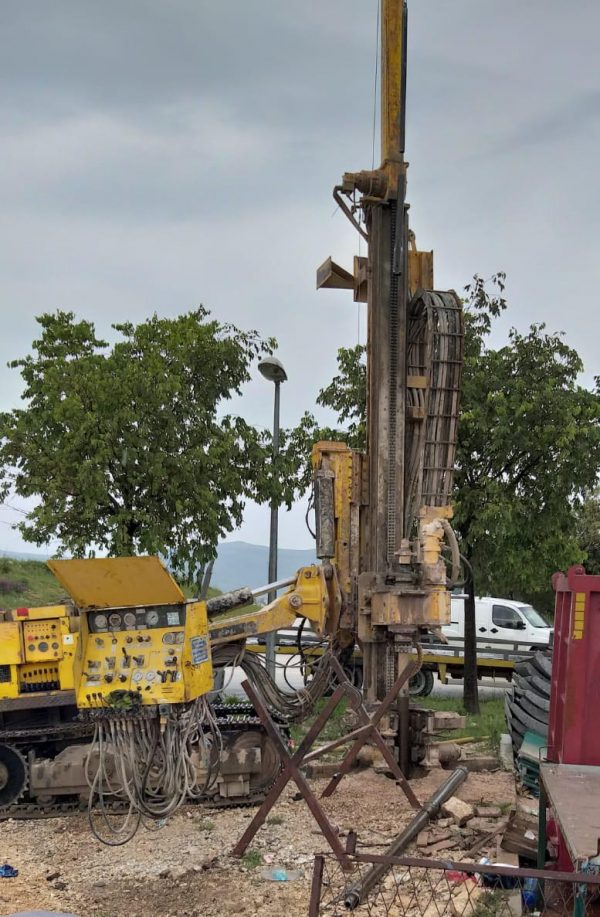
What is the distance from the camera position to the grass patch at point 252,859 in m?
7.35

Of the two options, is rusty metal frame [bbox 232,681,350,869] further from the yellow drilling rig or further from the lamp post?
the lamp post

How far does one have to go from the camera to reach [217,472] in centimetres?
1319

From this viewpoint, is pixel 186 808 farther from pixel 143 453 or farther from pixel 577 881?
pixel 577 881

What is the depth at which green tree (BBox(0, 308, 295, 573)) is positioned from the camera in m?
12.2

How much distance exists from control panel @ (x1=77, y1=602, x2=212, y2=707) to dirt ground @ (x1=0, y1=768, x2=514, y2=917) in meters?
1.31

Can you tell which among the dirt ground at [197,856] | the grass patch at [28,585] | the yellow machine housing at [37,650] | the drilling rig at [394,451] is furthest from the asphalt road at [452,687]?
the grass patch at [28,585]

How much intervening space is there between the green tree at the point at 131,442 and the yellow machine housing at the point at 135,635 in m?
4.20

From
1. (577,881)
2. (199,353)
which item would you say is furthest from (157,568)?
(199,353)

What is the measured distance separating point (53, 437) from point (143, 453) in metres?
1.30

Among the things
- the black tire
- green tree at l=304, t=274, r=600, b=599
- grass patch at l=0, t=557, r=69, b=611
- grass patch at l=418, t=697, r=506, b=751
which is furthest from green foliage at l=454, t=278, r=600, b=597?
grass patch at l=0, t=557, r=69, b=611

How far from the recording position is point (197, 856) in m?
7.64

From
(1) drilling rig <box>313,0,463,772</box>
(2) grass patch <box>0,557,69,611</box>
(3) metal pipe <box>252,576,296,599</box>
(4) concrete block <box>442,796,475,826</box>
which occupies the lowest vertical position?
(4) concrete block <box>442,796,475,826</box>

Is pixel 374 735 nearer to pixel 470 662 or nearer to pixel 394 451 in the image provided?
pixel 394 451

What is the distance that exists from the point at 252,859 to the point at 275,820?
117 cm
